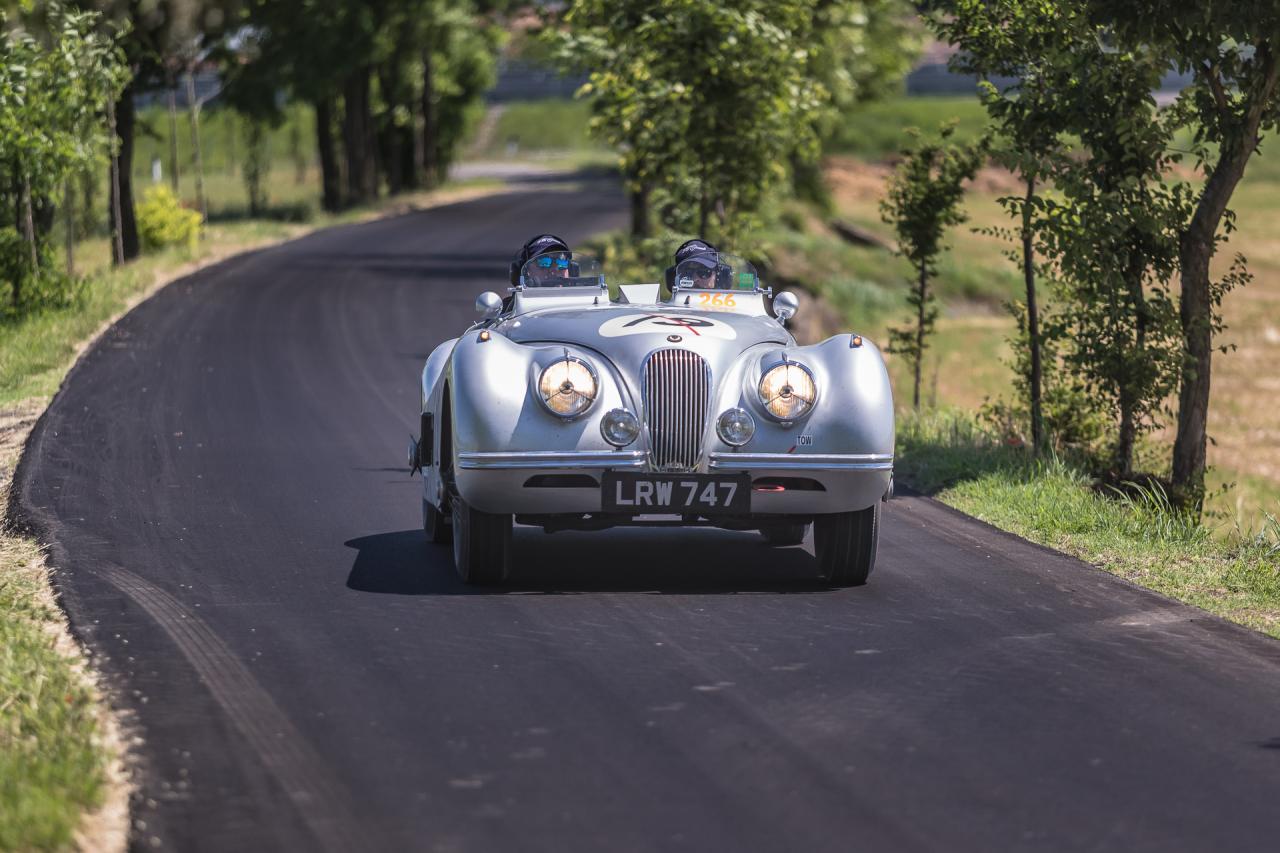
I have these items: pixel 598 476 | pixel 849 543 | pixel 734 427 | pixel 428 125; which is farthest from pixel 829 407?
pixel 428 125

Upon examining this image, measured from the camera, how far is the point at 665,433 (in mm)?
9227

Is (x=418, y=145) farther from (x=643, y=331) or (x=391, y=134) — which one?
(x=643, y=331)

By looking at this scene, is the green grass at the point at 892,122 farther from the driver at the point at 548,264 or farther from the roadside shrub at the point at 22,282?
the driver at the point at 548,264

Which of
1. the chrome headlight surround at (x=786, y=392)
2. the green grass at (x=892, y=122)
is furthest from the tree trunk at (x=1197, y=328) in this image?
the green grass at (x=892, y=122)

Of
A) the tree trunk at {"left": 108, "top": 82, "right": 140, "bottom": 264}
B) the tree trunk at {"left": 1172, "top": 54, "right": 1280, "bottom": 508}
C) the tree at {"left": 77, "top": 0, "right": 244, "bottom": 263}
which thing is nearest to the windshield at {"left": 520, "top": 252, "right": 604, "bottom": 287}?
the tree trunk at {"left": 1172, "top": 54, "right": 1280, "bottom": 508}

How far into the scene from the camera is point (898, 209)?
20.1m

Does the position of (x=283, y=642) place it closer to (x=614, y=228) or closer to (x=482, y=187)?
(x=614, y=228)

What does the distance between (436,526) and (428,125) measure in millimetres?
47756

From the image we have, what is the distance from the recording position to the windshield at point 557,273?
10.9 metres

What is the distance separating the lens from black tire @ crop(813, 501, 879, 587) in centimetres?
959

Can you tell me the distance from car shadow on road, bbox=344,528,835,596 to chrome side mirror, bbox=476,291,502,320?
1414mm

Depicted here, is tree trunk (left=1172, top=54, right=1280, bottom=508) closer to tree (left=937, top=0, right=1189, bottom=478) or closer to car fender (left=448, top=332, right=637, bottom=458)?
tree (left=937, top=0, right=1189, bottom=478)

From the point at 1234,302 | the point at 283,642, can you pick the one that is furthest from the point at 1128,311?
the point at 1234,302

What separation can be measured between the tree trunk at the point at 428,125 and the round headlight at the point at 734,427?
48.0m
